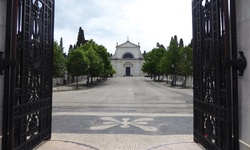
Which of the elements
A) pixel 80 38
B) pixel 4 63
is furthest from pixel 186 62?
pixel 80 38

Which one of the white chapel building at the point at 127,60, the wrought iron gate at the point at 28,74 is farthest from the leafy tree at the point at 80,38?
the wrought iron gate at the point at 28,74

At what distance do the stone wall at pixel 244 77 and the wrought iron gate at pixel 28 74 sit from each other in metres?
3.62

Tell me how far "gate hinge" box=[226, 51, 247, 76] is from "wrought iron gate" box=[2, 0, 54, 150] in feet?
11.2

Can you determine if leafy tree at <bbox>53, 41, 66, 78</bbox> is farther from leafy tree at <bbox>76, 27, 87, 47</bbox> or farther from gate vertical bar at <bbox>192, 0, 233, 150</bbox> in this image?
leafy tree at <bbox>76, 27, 87, 47</bbox>

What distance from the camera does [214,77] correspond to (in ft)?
16.7

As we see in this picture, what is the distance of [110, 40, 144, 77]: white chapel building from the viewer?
102 meters

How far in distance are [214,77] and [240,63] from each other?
0.99m

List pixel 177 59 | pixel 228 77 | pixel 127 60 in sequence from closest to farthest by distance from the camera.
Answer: pixel 228 77 < pixel 177 59 < pixel 127 60

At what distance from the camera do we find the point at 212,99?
527 cm

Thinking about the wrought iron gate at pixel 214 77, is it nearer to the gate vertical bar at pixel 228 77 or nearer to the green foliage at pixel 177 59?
the gate vertical bar at pixel 228 77

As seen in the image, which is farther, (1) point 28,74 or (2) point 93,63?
(2) point 93,63

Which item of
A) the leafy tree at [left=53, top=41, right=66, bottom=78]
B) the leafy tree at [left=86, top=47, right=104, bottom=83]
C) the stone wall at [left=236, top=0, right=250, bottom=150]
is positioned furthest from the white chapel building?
the stone wall at [left=236, top=0, right=250, bottom=150]

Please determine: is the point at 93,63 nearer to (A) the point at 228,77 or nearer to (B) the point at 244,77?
(A) the point at 228,77

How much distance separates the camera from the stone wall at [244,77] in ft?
13.1
